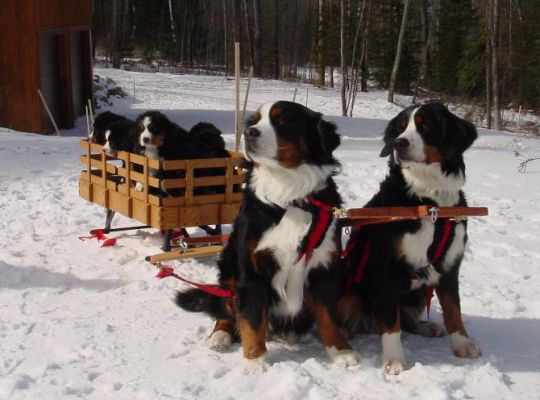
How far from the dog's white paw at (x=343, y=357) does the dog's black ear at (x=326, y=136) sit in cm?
108

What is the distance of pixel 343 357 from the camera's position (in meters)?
3.61

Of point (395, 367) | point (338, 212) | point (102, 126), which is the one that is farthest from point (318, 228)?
point (102, 126)

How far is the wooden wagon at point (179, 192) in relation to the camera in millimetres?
5512

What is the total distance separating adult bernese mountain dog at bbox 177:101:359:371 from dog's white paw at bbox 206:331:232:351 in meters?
0.27

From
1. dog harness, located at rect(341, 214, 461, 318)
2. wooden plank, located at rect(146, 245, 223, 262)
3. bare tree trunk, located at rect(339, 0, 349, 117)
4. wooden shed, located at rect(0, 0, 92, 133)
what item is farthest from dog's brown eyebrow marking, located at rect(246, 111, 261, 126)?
bare tree trunk, located at rect(339, 0, 349, 117)

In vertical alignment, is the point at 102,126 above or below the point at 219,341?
above

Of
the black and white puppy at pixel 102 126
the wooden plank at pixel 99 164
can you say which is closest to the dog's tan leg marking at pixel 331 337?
the wooden plank at pixel 99 164

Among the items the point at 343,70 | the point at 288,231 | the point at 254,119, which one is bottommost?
the point at 288,231

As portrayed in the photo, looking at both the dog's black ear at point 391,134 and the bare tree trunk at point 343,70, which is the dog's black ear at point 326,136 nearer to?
the dog's black ear at point 391,134

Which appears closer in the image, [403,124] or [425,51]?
[403,124]

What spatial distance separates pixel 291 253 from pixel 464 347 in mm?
1162

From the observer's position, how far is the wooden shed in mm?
14422

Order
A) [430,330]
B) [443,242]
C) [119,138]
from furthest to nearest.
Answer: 1. [119,138]
2. [430,330]
3. [443,242]

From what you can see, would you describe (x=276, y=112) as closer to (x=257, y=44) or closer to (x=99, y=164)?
(x=99, y=164)
